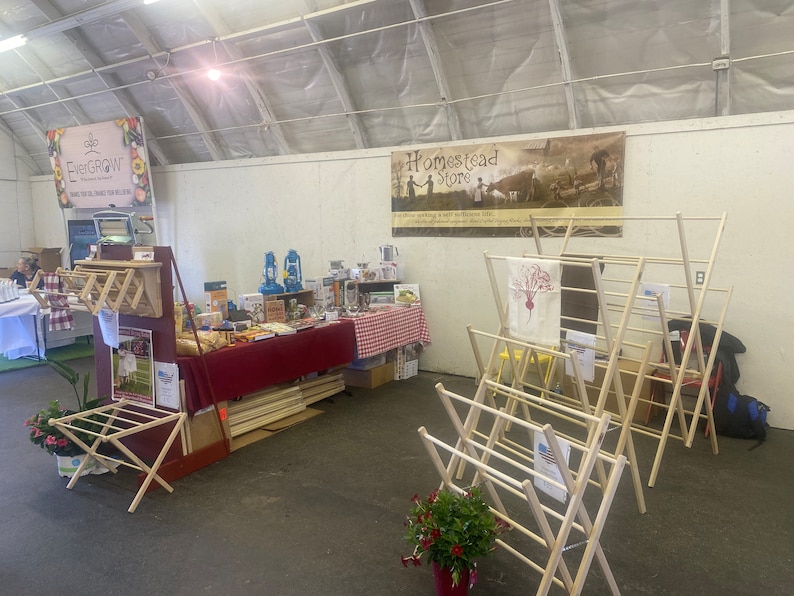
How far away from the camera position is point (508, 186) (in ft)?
16.1

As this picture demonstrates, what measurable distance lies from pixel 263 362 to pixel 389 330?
1469 millimetres

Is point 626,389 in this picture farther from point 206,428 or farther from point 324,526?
point 206,428

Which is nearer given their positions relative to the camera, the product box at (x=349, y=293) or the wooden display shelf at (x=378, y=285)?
the product box at (x=349, y=293)

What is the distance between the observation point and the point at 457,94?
5020 millimetres

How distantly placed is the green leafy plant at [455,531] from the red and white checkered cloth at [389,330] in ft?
8.68

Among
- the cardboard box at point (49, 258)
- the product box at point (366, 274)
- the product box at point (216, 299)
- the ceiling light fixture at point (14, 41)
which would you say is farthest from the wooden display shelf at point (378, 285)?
the cardboard box at point (49, 258)

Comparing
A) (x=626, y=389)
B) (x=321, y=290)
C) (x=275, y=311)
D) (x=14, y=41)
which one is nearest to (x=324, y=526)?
(x=275, y=311)

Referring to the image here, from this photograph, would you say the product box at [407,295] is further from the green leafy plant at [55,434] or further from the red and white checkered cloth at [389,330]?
the green leafy plant at [55,434]

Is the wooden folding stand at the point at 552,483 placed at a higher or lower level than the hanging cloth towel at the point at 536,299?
lower

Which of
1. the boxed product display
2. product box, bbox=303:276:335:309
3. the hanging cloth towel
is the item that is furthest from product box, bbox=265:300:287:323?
the hanging cloth towel

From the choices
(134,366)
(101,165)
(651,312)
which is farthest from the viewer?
(101,165)

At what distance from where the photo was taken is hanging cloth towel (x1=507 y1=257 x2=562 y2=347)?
2.42 m

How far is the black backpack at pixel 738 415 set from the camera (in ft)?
12.4

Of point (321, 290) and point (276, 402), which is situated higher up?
point (321, 290)
